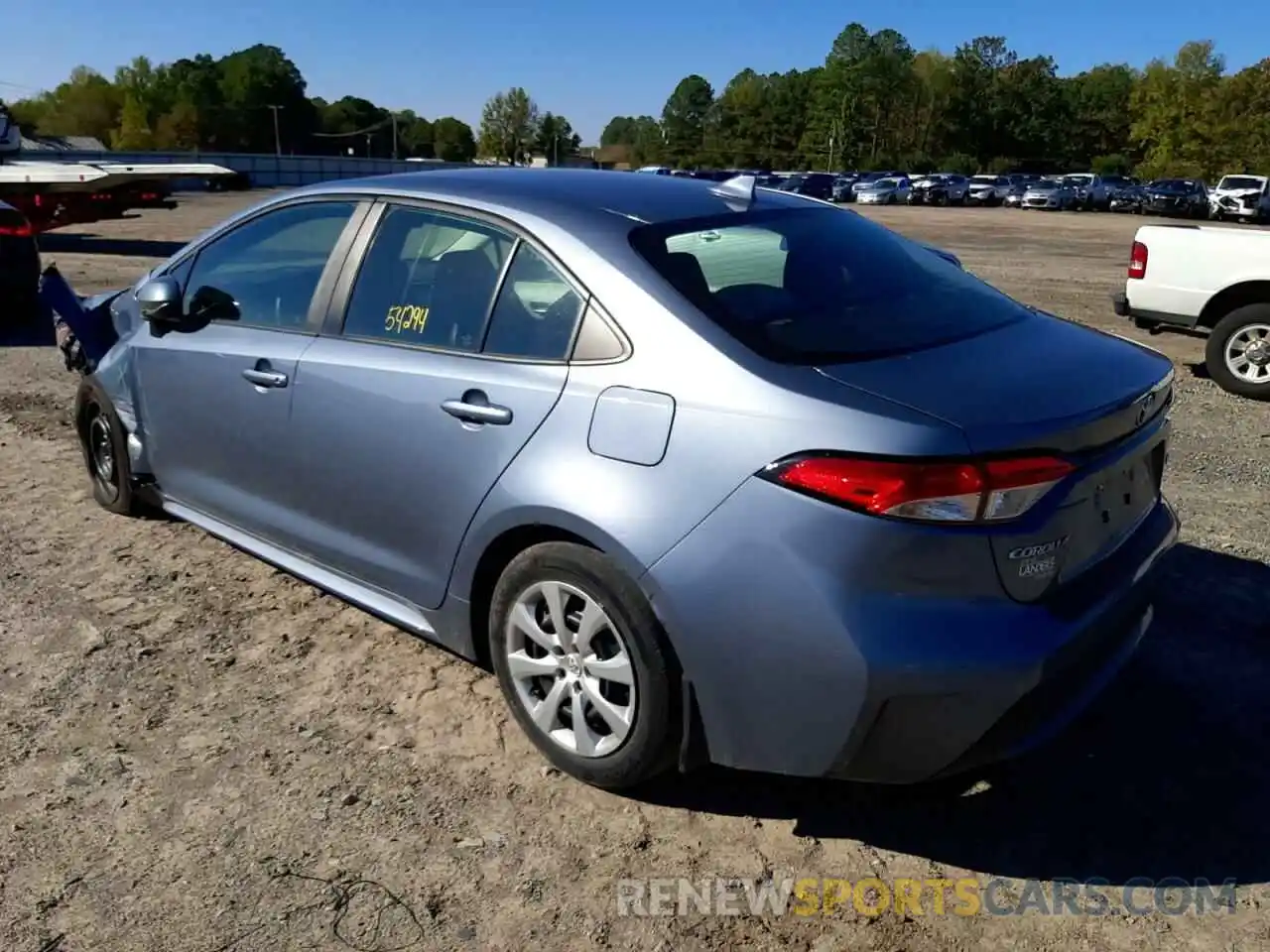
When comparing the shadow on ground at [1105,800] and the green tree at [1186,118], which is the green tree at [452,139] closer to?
the green tree at [1186,118]

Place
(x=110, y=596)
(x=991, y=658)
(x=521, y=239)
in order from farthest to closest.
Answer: (x=110, y=596) → (x=521, y=239) → (x=991, y=658)

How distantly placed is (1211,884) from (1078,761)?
0.54 m

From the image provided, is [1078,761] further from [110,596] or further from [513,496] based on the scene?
[110,596]

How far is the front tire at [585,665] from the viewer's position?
2.71 metres

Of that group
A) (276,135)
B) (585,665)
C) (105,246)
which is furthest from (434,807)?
(276,135)

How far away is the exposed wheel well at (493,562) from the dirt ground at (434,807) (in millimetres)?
322

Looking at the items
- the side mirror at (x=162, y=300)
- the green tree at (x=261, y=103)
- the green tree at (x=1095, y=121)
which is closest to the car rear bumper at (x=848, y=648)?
the side mirror at (x=162, y=300)

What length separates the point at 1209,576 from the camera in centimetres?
447

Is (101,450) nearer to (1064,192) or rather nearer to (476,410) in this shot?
(476,410)

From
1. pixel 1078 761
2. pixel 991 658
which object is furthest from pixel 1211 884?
pixel 991 658

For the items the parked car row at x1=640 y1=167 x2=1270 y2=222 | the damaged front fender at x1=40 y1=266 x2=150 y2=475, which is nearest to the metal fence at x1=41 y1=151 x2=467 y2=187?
the parked car row at x1=640 y1=167 x2=1270 y2=222

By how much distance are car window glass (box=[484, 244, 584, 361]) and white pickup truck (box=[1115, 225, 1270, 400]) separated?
23.0 feet

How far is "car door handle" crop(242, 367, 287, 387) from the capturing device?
3.68 m

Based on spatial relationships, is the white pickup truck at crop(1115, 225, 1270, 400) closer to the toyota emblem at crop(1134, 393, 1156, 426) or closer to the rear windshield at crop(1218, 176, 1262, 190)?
the toyota emblem at crop(1134, 393, 1156, 426)
